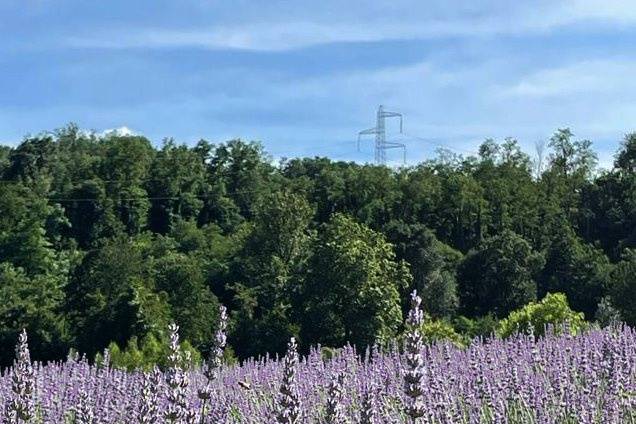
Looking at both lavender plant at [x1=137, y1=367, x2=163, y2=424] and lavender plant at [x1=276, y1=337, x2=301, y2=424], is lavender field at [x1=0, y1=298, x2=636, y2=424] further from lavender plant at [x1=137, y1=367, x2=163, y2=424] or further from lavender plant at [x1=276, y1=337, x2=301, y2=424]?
lavender plant at [x1=276, y1=337, x2=301, y2=424]

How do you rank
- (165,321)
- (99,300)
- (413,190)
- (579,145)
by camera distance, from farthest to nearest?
1. (579,145)
2. (413,190)
3. (99,300)
4. (165,321)

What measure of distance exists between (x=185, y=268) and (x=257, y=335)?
18.1 ft

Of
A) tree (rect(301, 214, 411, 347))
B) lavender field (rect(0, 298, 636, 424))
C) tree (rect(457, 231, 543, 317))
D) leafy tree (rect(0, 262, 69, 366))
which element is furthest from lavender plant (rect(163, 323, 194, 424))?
tree (rect(457, 231, 543, 317))

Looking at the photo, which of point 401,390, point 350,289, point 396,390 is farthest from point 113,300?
point 401,390

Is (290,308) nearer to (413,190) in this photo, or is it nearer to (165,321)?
(165,321)

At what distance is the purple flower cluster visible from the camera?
448cm

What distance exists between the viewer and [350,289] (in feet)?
150

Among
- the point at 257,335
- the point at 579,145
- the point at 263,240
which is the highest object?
the point at 579,145

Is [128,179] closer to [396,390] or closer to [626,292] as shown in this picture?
[626,292]

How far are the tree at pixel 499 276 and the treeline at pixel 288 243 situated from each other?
90mm

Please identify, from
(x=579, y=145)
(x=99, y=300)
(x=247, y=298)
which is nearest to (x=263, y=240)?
(x=247, y=298)

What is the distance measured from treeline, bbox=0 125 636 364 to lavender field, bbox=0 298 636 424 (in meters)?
21.5

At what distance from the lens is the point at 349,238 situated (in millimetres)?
47344

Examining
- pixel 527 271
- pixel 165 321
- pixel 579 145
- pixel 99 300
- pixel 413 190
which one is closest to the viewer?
pixel 165 321
